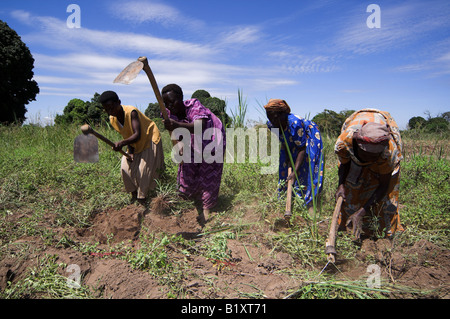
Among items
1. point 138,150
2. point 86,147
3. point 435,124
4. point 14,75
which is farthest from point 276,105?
point 14,75

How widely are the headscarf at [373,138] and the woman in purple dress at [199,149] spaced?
1.82m

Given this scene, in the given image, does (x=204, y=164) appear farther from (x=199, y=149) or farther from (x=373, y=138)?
(x=373, y=138)

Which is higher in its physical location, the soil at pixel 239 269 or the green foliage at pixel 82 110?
the green foliage at pixel 82 110

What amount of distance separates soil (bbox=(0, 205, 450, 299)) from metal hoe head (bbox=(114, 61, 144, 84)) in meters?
1.52

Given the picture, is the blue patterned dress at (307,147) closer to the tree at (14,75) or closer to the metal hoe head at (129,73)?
the metal hoe head at (129,73)

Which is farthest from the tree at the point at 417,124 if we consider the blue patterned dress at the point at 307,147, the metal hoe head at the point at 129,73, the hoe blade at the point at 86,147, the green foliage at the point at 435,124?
the hoe blade at the point at 86,147

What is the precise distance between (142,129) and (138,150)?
0.88 feet

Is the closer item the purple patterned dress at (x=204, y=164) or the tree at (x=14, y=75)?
the purple patterned dress at (x=204, y=164)

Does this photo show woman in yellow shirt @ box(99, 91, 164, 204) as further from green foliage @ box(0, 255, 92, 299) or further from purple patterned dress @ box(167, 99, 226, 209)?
green foliage @ box(0, 255, 92, 299)

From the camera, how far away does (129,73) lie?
106 inches

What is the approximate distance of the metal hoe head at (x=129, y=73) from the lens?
266 centimetres

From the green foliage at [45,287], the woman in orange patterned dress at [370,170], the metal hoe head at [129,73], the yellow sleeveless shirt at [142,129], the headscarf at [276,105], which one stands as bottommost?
the green foliage at [45,287]

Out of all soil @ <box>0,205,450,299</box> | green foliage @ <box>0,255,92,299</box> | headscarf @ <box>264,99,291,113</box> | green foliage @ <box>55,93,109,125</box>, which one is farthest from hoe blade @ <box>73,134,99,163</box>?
green foliage @ <box>55,93,109,125</box>

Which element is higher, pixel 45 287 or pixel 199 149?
pixel 199 149
